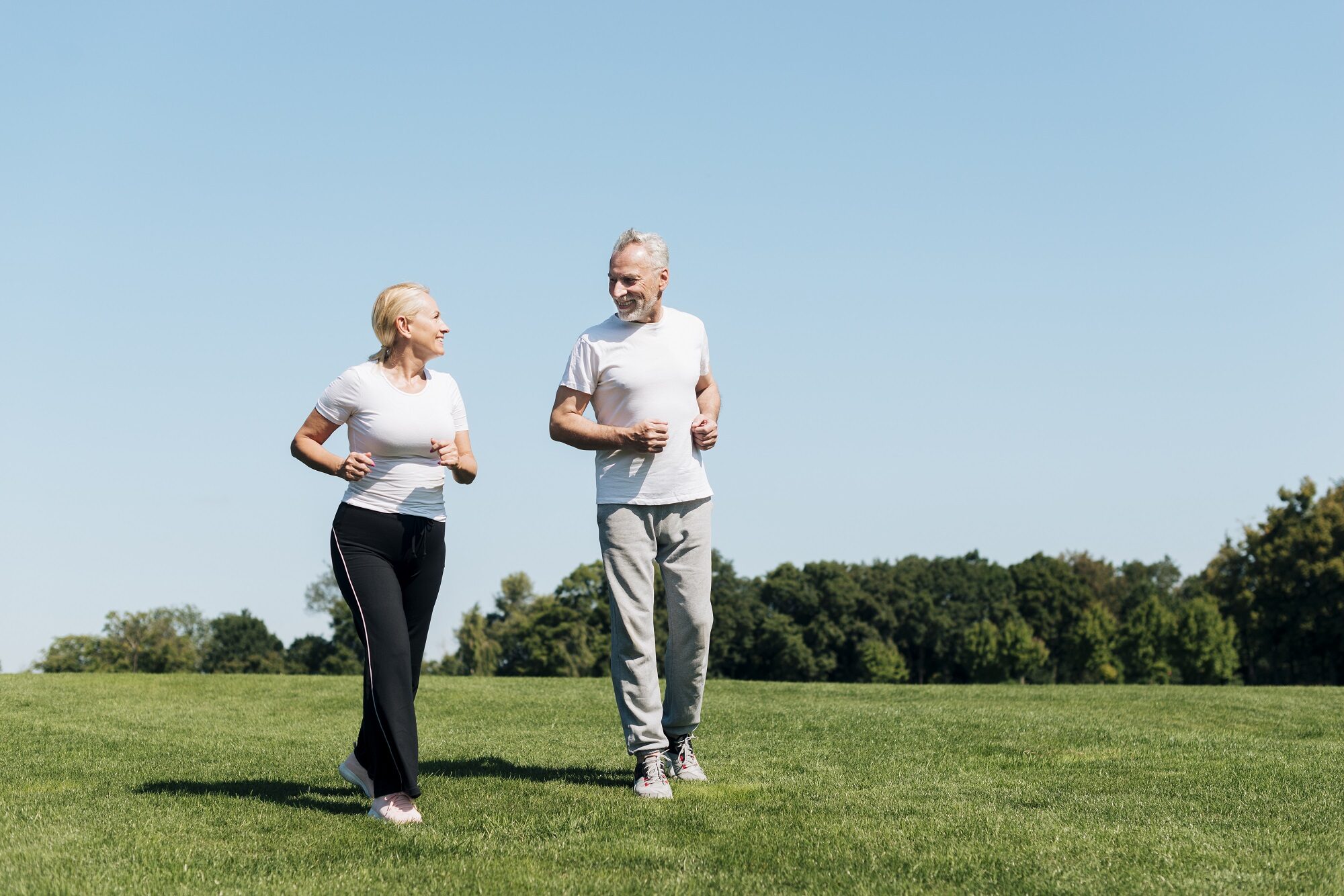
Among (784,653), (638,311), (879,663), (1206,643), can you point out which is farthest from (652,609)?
(879,663)

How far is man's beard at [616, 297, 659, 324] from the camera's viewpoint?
6.58 meters

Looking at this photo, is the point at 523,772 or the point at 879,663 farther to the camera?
the point at 879,663

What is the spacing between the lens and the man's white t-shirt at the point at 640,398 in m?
6.59

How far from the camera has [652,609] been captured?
6484mm

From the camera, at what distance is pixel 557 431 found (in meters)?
6.67

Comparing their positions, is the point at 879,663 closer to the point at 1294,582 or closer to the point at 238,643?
the point at 1294,582

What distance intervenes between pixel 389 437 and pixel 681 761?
2.55 metres

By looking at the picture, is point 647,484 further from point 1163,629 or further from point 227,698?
point 1163,629

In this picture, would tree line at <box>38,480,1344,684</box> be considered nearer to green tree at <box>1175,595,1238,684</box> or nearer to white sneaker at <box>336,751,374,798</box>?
green tree at <box>1175,595,1238,684</box>

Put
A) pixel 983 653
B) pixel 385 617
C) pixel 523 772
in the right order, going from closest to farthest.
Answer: pixel 385 617, pixel 523 772, pixel 983 653

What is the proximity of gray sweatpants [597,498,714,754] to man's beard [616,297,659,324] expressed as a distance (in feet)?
3.40

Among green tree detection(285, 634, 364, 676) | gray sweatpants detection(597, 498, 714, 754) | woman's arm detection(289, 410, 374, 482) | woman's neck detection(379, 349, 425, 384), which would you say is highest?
woman's neck detection(379, 349, 425, 384)

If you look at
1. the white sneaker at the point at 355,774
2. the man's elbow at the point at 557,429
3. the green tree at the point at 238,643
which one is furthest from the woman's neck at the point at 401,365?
the green tree at the point at 238,643

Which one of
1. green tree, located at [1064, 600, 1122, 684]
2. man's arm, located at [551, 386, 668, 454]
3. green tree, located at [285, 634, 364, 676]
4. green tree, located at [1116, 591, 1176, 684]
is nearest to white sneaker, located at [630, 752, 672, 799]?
man's arm, located at [551, 386, 668, 454]
